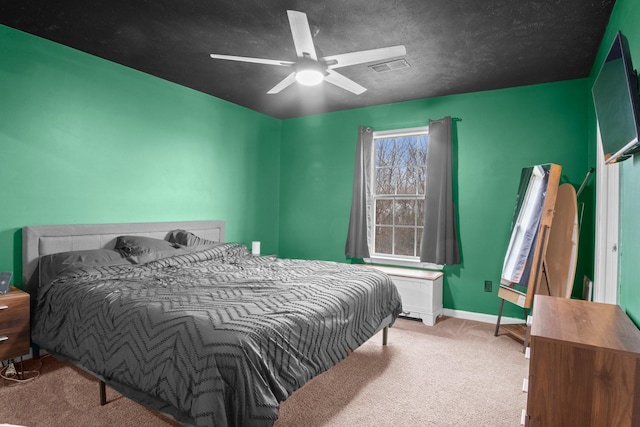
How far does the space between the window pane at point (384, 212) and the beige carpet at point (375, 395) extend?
196cm

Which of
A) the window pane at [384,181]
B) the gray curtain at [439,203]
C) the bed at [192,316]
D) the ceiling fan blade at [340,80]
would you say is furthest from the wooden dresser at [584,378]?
the window pane at [384,181]

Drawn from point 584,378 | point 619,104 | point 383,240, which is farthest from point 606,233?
point 383,240

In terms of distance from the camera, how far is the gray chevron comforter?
1.61 metres

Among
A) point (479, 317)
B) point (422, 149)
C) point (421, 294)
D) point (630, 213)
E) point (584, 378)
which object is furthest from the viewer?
point (422, 149)

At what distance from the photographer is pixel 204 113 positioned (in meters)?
4.43

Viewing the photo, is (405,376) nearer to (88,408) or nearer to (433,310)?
(433,310)

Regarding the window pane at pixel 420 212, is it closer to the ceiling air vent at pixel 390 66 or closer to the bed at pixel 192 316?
the bed at pixel 192 316

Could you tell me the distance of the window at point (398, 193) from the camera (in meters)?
4.68

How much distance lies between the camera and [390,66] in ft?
11.6

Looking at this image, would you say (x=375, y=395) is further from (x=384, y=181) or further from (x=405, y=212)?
Answer: (x=384, y=181)

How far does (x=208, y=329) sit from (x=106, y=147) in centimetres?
259

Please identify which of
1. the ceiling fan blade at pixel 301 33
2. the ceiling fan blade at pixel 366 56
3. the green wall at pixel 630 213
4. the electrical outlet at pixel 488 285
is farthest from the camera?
the electrical outlet at pixel 488 285

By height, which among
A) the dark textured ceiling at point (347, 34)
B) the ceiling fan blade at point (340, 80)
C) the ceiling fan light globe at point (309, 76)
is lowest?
the ceiling fan light globe at point (309, 76)

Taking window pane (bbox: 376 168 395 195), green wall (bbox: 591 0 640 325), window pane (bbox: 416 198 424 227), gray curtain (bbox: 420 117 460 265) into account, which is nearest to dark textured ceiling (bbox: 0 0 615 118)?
green wall (bbox: 591 0 640 325)
